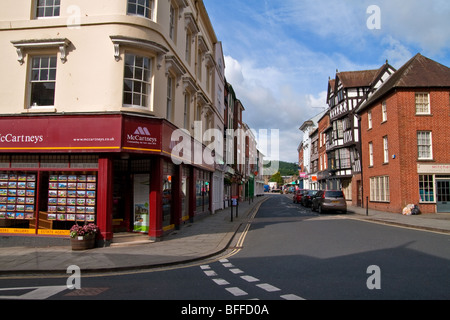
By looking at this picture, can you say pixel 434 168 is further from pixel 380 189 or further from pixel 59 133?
pixel 59 133

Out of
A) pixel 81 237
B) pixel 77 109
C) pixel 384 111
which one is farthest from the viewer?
pixel 384 111

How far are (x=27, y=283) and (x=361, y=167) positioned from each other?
2832 centimetres

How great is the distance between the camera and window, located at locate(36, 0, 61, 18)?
474 inches

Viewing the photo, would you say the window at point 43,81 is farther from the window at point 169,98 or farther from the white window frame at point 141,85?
the window at point 169,98

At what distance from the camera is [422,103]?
22.8 metres

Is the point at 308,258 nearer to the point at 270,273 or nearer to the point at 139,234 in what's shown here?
the point at 270,273

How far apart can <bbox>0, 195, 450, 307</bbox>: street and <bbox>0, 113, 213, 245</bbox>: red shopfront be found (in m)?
3.89

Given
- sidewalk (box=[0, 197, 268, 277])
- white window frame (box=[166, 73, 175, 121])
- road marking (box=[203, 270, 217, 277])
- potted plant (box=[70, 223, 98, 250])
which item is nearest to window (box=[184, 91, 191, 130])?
white window frame (box=[166, 73, 175, 121])

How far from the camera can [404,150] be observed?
22.4 metres

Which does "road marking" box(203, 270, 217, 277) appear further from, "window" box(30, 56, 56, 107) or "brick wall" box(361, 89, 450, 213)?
"brick wall" box(361, 89, 450, 213)

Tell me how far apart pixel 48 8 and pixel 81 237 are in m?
8.62

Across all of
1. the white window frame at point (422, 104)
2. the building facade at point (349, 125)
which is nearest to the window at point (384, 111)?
the white window frame at point (422, 104)

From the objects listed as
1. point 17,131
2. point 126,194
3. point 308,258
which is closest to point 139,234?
point 126,194

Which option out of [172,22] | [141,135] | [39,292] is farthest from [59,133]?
[172,22]
